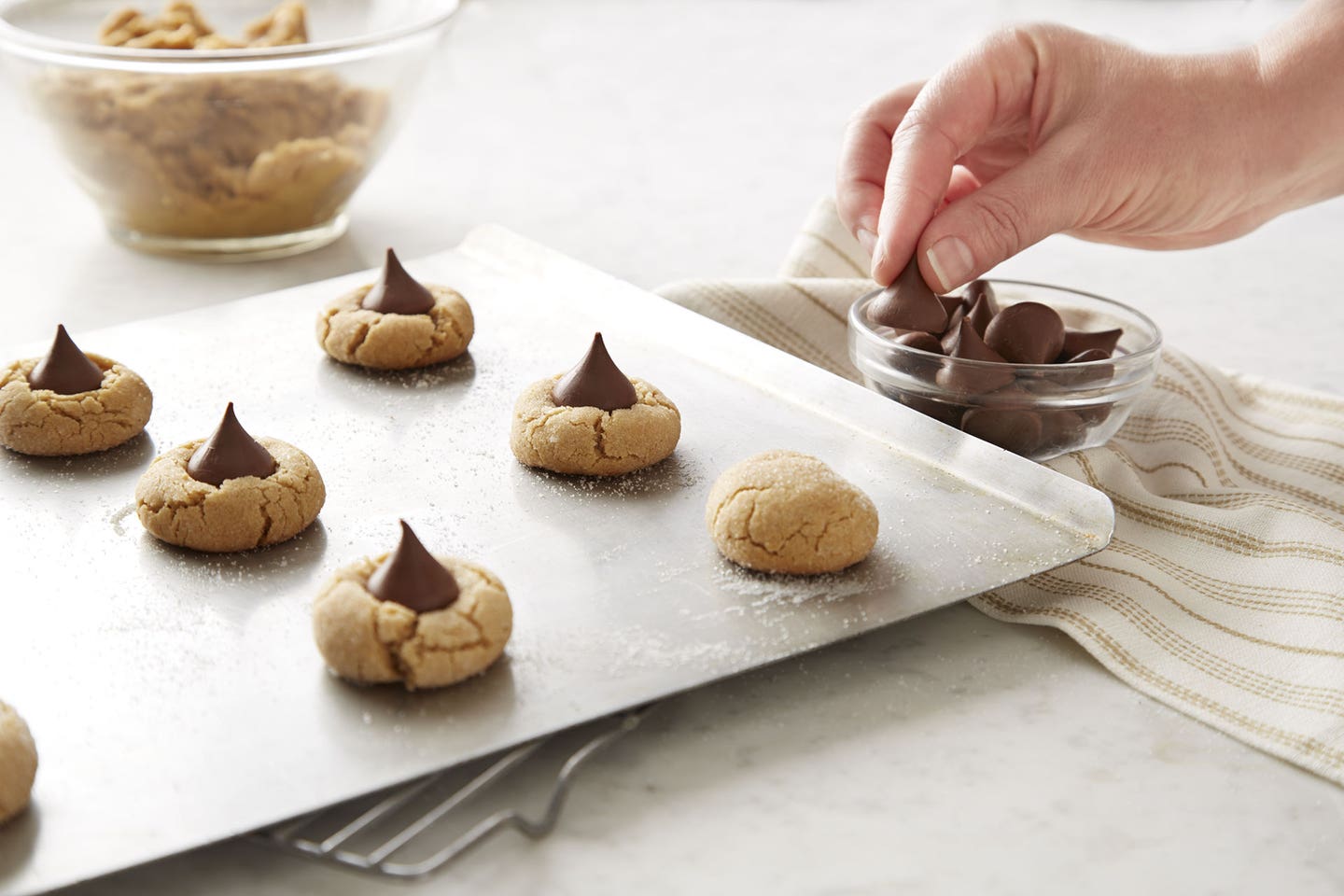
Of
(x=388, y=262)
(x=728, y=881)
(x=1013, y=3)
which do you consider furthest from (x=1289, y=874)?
(x=1013, y=3)

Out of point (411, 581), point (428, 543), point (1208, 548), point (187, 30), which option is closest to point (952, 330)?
point (1208, 548)

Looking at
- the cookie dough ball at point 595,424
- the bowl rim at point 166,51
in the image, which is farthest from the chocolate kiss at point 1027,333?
the bowl rim at point 166,51

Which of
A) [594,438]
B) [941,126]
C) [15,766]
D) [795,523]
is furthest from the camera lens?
[941,126]

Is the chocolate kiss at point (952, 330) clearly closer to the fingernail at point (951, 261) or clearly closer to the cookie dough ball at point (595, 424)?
the fingernail at point (951, 261)

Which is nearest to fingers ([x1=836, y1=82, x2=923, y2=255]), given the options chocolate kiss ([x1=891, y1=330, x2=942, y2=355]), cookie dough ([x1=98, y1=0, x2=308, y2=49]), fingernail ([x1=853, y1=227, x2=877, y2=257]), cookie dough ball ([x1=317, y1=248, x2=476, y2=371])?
fingernail ([x1=853, y1=227, x2=877, y2=257])

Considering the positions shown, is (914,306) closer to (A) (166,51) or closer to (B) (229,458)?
(B) (229,458)

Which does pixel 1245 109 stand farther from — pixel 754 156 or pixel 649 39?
pixel 649 39
